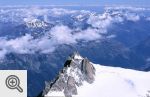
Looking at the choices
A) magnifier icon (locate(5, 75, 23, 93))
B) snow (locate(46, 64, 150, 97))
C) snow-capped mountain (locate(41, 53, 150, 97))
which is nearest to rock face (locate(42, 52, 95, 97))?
snow-capped mountain (locate(41, 53, 150, 97))

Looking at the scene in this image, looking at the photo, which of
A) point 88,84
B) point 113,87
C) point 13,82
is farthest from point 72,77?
point 13,82

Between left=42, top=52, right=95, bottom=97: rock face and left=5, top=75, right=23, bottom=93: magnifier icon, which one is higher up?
left=5, top=75, right=23, bottom=93: magnifier icon

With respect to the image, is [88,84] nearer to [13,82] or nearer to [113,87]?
[113,87]

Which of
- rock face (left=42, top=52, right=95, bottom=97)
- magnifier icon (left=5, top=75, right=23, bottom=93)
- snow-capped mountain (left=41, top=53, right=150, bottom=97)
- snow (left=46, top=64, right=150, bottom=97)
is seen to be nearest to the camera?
magnifier icon (left=5, top=75, right=23, bottom=93)

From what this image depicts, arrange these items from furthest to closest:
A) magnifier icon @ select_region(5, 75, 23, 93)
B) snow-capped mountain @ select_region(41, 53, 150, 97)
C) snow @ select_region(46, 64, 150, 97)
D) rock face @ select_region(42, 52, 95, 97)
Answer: snow @ select_region(46, 64, 150, 97)
snow-capped mountain @ select_region(41, 53, 150, 97)
rock face @ select_region(42, 52, 95, 97)
magnifier icon @ select_region(5, 75, 23, 93)

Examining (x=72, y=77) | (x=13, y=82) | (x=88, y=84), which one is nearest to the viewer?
(x=13, y=82)

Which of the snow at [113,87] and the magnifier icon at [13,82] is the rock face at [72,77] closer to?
the snow at [113,87]

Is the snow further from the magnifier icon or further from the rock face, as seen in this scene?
the magnifier icon

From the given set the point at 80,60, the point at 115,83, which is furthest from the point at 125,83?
the point at 80,60
